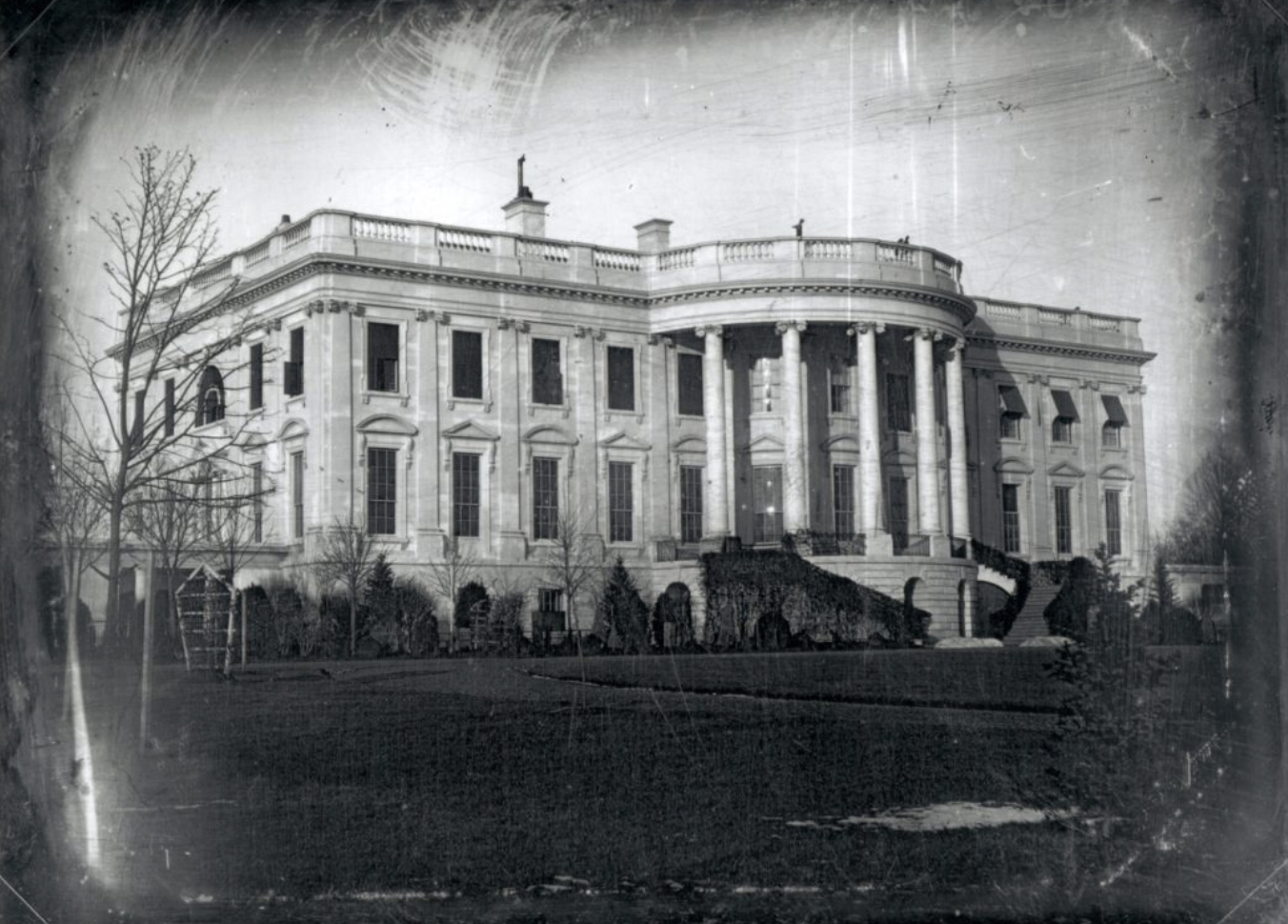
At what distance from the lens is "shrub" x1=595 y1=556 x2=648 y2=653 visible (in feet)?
23.7

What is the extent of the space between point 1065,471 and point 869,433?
207 cm

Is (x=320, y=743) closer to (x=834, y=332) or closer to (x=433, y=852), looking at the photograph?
(x=433, y=852)

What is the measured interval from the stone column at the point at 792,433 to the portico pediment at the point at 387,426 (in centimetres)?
240

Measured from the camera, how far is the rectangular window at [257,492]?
7.11 metres

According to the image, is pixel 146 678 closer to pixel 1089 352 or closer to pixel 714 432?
pixel 714 432

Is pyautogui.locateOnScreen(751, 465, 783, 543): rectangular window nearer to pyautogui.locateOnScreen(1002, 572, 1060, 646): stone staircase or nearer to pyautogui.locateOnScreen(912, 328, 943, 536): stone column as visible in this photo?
pyautogui.locateOnScreen(912, 328, 943, 536): stone column

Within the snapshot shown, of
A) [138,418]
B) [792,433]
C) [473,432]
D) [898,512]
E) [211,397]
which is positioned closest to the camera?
[138,418]

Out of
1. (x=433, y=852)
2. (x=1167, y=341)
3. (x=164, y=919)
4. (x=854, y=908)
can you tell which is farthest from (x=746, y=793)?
(x=1167, y=341)

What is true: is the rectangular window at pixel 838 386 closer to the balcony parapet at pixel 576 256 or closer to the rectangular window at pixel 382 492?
the balcony parapet at pixel 576 256

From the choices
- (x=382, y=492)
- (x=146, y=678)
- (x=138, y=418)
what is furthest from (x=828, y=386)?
(x=146, y=678)

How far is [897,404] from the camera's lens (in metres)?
7.60

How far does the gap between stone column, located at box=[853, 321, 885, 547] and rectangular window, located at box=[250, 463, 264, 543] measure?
3.44 meters

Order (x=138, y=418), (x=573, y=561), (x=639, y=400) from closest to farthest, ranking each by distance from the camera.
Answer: (x=138, y=418) → (x=573, y=561) → (x=639, y=400)

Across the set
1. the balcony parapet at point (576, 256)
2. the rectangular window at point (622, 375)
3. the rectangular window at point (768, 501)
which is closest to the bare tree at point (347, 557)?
the balcony parapet at point (576, 256)
